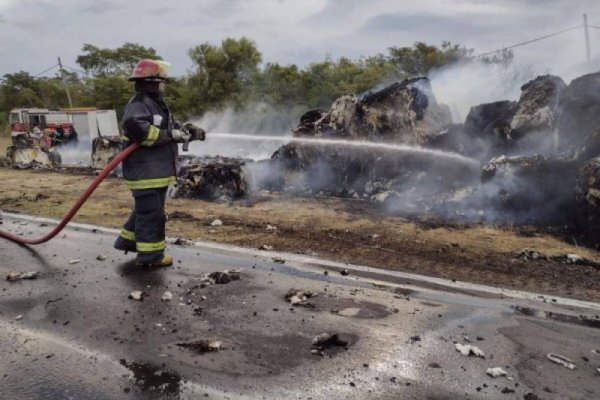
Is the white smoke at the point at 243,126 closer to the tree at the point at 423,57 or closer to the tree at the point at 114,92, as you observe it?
the tree at the point at 423,57

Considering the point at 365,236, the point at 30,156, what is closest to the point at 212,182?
the point at 365,236

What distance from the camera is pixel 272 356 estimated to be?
2812 mm

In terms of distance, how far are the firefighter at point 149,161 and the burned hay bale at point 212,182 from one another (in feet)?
14.2

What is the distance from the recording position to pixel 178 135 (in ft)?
14.7

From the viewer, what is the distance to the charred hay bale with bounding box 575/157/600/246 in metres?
5.75

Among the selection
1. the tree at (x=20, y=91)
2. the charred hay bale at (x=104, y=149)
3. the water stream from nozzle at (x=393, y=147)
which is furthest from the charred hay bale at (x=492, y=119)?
the tree at (x=20, y=91)

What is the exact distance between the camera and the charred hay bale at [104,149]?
13.9m

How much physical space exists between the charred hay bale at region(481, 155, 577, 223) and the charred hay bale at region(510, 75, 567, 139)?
1099 mm

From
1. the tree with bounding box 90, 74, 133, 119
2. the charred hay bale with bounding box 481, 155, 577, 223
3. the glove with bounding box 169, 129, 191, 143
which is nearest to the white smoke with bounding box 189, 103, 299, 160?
the charred hay bale with bounding box 481, 155, 577, 223

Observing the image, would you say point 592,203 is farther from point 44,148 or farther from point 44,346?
point 44,148

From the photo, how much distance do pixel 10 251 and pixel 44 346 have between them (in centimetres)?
253

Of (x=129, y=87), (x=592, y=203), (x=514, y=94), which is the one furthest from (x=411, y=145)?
(x=129, y=87)

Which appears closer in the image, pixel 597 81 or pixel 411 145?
pixel 597 81

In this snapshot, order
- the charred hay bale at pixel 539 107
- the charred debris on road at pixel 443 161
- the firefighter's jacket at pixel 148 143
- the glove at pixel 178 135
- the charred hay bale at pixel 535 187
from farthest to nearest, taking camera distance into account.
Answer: the charred hay bale at pixel 539 107, the charred debris on road at pixel 443 161, the charred hay bale at pixel 535 187, the glove at pixel 178 135, the firefighter's jacket at pixel 148 143
